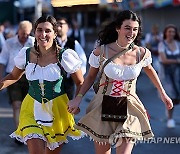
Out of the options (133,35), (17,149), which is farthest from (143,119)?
(17,149)

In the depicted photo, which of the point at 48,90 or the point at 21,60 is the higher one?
the point at 21,60

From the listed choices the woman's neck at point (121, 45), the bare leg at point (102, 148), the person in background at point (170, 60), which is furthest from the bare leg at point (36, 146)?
the person in background at point (170, 60)

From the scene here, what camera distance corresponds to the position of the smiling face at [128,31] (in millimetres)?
4500

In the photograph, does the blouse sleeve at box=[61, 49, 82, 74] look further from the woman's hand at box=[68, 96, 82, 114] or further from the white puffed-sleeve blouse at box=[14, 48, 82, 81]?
the woman's hand at box=[68, 96, 82, 114]

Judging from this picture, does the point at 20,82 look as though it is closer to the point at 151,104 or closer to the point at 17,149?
the point at 17,149

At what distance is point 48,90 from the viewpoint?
4645 mm

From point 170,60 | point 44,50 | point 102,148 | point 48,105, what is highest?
point 44,50

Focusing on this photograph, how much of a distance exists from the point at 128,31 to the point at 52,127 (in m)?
1.15

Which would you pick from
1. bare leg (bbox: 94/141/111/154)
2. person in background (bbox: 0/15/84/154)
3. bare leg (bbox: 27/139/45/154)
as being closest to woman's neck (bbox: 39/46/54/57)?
person in background (bbox: 0/15/84/154)

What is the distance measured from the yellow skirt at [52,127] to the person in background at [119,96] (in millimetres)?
194

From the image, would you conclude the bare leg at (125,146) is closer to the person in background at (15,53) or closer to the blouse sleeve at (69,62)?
the blouse sleeve at (69,62)

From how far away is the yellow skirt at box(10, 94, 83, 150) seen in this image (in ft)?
14.9

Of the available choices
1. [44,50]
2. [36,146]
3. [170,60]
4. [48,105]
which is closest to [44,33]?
[44,50]

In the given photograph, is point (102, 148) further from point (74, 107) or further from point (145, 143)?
point (145, 143)
